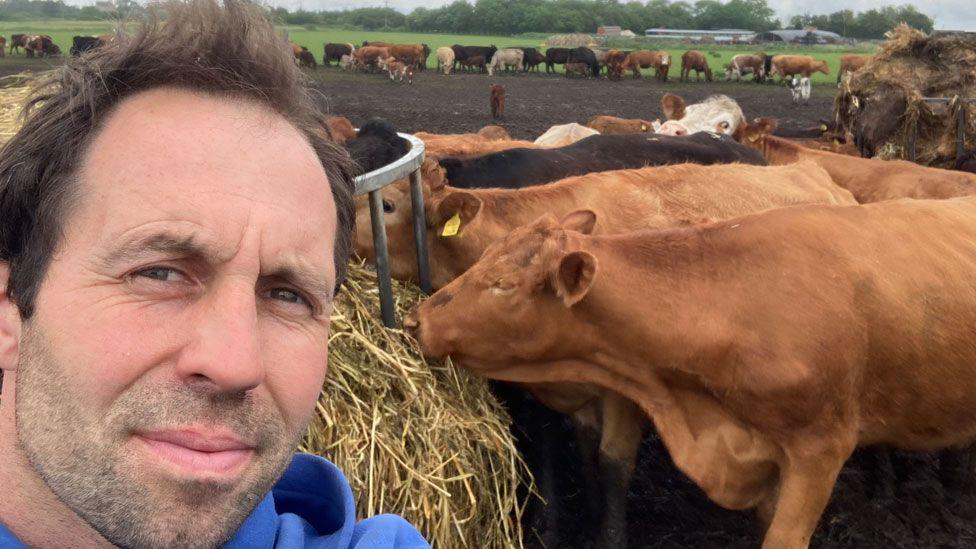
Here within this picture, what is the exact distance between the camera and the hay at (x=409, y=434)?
3160 millimetres

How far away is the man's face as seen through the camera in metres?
1.39

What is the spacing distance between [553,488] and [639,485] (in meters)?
0.79

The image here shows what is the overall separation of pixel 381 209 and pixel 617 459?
1.94 metres


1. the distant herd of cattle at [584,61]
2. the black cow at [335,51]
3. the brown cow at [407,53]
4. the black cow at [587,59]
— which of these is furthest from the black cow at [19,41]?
the black cow at [587,59]

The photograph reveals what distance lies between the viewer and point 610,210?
17.1ft

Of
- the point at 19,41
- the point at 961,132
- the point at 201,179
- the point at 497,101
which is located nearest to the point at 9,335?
the point at 201,179

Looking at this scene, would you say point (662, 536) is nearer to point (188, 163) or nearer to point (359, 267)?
point (359, 267)

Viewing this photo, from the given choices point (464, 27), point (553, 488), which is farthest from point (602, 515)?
point (464, 27)

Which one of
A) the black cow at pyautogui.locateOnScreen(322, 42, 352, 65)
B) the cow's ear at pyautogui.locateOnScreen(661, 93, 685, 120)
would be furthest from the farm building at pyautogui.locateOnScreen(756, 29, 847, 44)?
the cow's ear at pyautogui.locateOnScreen(661, 93, 685, 120)

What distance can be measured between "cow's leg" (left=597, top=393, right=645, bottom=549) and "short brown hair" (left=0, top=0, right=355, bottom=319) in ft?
10.1

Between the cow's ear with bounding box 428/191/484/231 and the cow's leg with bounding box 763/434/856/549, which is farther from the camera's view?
the cow's ear with bounding box 428/191/484/231

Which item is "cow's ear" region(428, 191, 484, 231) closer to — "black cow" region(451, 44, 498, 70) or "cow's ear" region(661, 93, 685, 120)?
"cow's ear" region(661, 93, 685, 120)

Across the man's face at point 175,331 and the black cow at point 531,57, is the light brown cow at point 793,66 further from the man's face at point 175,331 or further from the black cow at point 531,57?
the man's face at point 175,331

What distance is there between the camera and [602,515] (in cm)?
472
